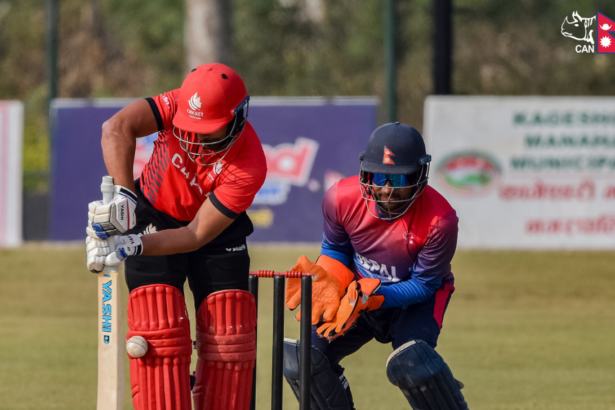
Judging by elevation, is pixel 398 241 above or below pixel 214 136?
below

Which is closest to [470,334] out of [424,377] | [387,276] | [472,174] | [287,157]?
[387,276]

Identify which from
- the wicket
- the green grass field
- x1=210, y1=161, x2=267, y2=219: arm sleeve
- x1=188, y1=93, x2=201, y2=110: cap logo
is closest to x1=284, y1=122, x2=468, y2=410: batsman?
the wicket

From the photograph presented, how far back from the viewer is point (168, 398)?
13.6ft

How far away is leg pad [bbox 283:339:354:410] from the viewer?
177 inches

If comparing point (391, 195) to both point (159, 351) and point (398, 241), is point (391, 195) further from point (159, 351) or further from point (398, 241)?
point (159, 351)

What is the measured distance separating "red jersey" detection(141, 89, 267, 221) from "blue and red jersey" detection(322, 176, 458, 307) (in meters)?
0.50

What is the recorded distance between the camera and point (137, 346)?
409cm

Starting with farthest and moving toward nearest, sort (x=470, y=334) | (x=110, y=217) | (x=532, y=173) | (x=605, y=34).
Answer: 1. (x=605, y=34)
2. (x=532, y=173)
3. (x=470, y=334)
4. (x=110, y=217)

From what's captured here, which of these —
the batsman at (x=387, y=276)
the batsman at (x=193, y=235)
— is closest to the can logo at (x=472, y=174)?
the batsman at (x=387, y=276)

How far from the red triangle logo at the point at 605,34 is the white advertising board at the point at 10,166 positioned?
7.61 m

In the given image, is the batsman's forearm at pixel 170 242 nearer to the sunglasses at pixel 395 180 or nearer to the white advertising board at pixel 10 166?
the sunglasses at pixel 395 180

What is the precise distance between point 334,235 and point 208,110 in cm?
99

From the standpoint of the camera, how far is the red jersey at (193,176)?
416cm

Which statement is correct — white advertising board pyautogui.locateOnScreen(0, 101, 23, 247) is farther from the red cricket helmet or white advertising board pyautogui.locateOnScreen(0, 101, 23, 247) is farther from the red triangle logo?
the red cricket helmet
